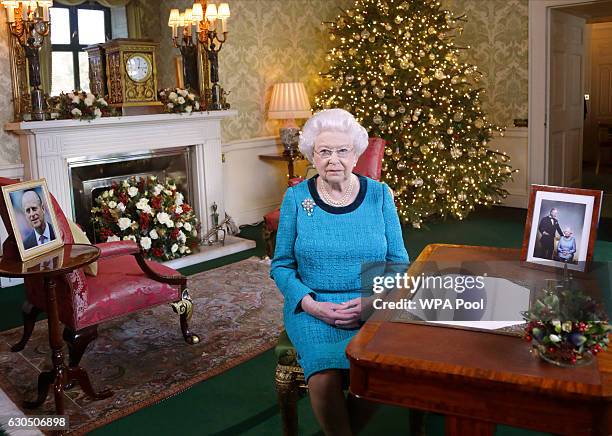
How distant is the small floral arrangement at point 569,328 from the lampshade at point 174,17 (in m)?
5.03

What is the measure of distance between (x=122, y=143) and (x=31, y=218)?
2519 mm

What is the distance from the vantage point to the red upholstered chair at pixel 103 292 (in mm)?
3068

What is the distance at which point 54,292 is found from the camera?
281cm

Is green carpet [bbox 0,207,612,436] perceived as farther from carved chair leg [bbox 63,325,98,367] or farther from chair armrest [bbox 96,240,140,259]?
chair armrest [bbox 96,240,140,259]

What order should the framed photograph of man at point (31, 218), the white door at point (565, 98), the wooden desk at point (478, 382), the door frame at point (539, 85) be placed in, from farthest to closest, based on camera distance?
the white door at point (565, 98) < the door frame at point (539, 85) < the framed photograph of man at point (31, 218) < the wooden desk at point (478, 382)

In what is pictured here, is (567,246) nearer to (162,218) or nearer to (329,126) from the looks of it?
(329,126)

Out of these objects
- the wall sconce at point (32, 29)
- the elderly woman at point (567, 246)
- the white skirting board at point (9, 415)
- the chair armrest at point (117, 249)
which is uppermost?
the wall sconce at point (32, 29)

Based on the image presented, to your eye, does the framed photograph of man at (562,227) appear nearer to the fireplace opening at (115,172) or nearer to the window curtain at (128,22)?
the fireplace opening at (115,172)

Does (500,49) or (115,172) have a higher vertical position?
(500,49)

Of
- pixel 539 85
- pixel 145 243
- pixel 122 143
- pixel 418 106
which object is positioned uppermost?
pixel 539 85

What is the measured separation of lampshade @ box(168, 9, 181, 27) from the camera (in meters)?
5.77

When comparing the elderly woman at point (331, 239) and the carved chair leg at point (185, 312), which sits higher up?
the elderly woman at point (331, 239)

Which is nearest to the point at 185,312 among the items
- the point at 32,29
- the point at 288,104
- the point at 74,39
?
the point at 32,29

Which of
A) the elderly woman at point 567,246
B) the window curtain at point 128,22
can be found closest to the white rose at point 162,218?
the window curtain at point 128,22
